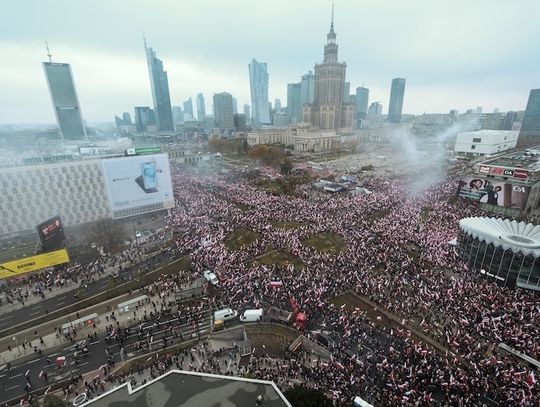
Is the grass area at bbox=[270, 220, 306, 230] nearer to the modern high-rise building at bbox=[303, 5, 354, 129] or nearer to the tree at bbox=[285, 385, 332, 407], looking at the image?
the tree at bbox=[285, 385, 332, 407]

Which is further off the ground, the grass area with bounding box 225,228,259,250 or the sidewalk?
the grass area with bounding box 225,228,259,250

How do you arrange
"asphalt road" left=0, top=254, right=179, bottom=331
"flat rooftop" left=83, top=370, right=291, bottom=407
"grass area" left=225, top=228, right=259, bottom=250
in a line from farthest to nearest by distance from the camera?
"grass area" left=225, top=228, right=259, bottom=250
"asphalt road" left=0, top=254, right=179, bottom=331
"flat rooftop" left=83, top=370, right=291, bottom=407

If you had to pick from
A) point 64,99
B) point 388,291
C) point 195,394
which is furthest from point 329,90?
point 195,394

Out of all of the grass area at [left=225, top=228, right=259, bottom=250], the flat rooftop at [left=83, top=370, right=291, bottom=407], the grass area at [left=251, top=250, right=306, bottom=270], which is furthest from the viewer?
the grass area at [left=225, top=228, right=259, bottom=250]

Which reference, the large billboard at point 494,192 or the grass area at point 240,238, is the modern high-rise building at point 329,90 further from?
the grass area at point 240,238

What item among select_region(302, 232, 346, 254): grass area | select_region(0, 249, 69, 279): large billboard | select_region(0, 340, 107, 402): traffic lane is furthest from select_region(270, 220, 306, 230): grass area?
select_region(0, 249, 69, 279): large billboard

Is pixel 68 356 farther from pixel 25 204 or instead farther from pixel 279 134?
pixel 279 134

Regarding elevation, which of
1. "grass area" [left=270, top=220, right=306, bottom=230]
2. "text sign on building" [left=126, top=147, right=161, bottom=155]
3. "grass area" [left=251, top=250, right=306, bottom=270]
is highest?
"text sign on building" [left=126, top=147, right=161, bottom=155]
